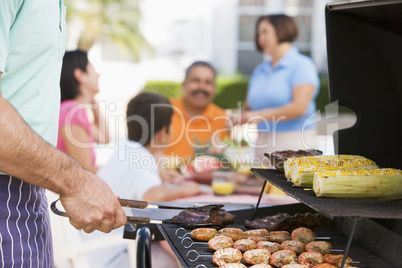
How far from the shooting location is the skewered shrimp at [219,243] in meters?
2.03

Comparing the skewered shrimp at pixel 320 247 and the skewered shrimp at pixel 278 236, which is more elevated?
the skewered shrimp at pixel 320 247

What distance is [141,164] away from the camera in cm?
385

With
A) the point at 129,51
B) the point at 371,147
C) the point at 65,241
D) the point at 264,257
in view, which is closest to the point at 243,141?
the point at 65,241

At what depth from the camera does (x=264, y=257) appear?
1.91 metres

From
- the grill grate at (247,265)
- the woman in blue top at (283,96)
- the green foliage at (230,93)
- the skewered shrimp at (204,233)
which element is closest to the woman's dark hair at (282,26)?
the woman in blue top at (283,96)

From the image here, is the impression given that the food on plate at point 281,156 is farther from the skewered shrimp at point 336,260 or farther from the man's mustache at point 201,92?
the man's mustache at point 201,92

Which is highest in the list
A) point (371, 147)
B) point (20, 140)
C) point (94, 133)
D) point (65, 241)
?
point (20, 140)

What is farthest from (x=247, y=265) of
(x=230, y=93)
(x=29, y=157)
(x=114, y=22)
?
(x=114, y=22)

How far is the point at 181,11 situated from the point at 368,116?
13860 mm

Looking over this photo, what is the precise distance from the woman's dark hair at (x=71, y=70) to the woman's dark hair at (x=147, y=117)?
0.94 m

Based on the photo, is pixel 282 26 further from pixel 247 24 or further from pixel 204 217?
pixel 247 24

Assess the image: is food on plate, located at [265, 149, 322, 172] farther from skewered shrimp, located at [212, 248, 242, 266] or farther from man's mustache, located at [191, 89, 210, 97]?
man's mustache, located at [191, 89, 210, 97]

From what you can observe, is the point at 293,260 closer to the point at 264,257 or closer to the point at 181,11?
the point at 264,257

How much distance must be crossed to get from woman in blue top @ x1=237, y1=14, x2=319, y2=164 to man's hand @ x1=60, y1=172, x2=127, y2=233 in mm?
3515
